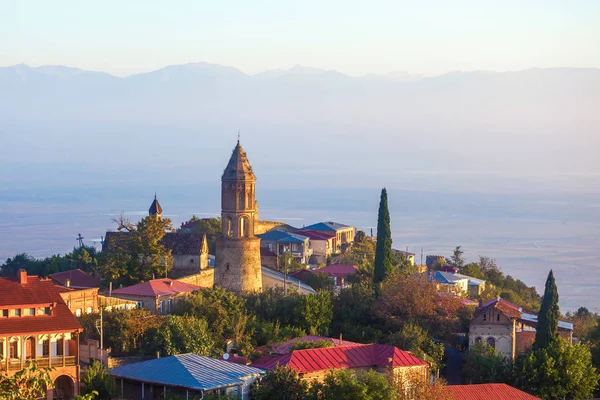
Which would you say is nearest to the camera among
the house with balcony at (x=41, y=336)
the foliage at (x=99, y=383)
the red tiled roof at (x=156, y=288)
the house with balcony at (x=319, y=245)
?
the house with balcony at (x=41, y=336)

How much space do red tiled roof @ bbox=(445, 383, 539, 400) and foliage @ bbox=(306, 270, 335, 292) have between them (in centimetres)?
2173

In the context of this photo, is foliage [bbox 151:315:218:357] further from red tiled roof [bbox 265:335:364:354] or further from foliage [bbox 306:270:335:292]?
foliage [bbox 306:270:335:292]

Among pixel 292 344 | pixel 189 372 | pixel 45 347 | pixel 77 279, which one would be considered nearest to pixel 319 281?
pixel 77 279

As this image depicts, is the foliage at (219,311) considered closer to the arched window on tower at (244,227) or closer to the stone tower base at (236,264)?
the stone tower base at (236,264)

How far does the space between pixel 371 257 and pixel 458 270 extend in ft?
20.4

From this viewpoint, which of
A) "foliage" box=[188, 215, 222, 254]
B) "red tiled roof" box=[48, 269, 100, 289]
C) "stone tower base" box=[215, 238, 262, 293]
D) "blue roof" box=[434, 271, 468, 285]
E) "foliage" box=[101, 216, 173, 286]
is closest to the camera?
"stone tower base" box=[215, 238, 262, 293]

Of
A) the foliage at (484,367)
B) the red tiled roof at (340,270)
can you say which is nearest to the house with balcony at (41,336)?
the foliage at (484,367)

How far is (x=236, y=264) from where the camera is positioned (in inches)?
2183

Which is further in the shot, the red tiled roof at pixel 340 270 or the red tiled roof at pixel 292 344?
the red tiled roof at pixel 340 270

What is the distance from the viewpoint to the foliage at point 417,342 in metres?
46.2

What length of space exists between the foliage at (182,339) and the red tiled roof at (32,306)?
5.08 metres

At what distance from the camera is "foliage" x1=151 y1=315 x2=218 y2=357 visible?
42062mm

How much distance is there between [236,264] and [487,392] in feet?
57.8

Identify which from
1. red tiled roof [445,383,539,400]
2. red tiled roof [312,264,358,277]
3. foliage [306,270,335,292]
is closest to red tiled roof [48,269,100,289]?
foliage [306,270,335,292]
